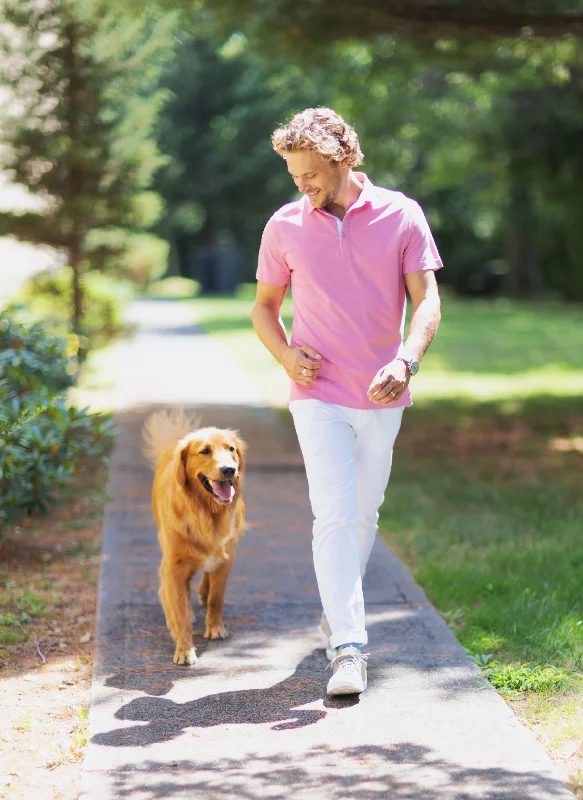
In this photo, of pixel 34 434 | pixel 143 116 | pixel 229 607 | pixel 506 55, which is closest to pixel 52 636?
pixel 229 607

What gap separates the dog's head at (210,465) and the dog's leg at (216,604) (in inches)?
17.4

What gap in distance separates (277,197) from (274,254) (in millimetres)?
42268

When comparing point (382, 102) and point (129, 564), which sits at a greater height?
point (382, 102)

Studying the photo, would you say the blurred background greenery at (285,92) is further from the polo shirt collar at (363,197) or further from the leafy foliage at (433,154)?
the polo shirt collar at (363,197)

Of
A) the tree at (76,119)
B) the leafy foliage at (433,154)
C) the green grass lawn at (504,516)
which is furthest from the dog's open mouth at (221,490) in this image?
the tree at (76,119)

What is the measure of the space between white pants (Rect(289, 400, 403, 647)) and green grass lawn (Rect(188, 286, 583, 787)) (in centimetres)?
70

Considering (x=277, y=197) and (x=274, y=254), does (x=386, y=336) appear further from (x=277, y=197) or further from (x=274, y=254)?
(x=277, y=197)

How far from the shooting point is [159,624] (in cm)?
512

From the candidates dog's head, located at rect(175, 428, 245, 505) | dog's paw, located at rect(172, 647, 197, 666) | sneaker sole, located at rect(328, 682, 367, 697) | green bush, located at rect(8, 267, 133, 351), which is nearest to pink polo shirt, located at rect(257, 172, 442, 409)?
dog's head, located at rect(175, 428, 245, 505)

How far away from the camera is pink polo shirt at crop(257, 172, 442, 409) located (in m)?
4.26

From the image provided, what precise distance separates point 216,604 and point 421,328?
167 cm

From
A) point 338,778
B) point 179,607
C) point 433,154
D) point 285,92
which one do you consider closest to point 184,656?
point 179,607

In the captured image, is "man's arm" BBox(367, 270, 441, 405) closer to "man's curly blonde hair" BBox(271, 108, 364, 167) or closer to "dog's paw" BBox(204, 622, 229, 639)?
"man's curly blonde hair" BBox(271, 108, 364, 167)

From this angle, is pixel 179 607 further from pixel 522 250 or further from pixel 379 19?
pixel 522 250
